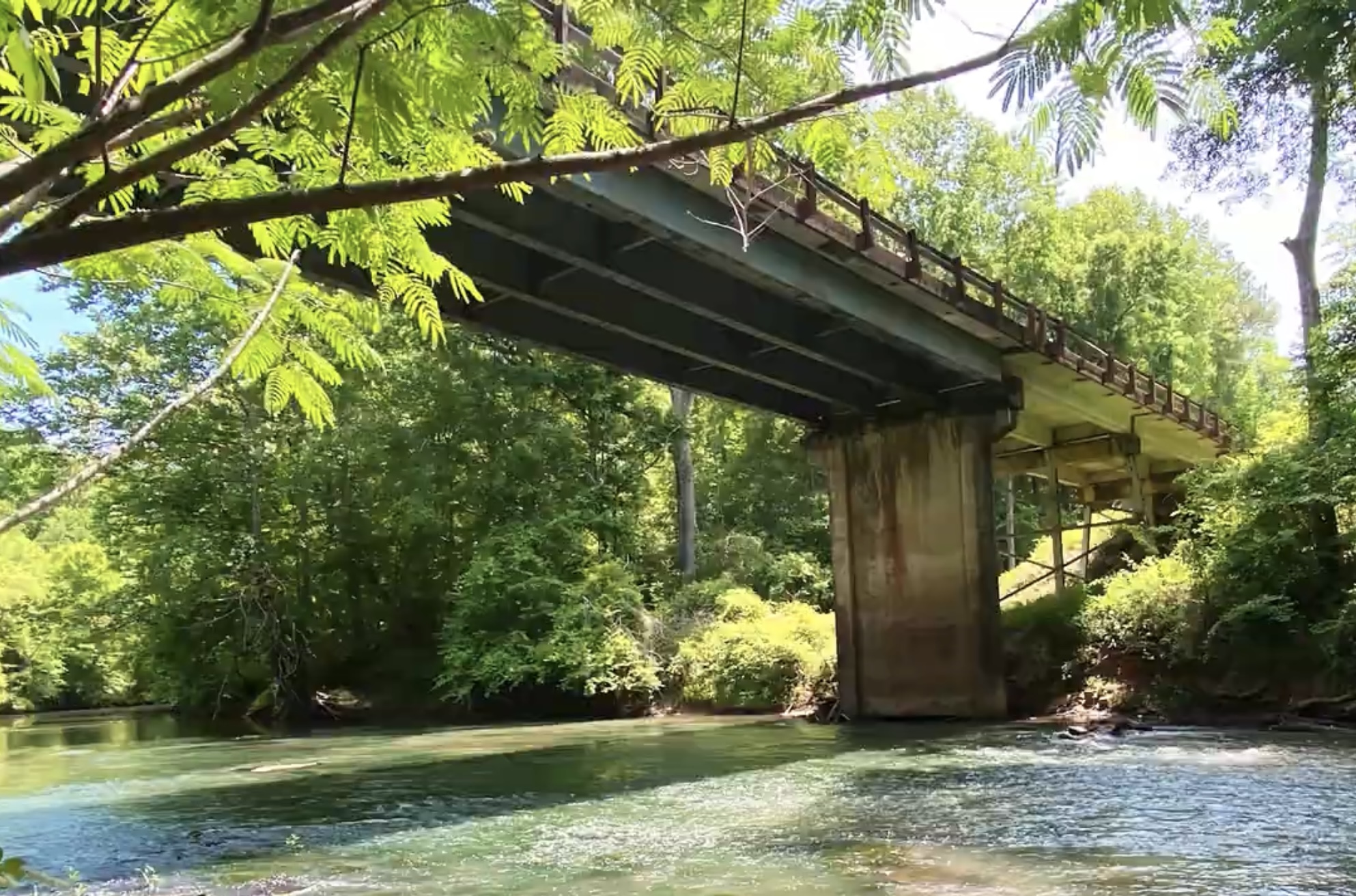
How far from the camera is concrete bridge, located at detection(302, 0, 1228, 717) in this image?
14414mm

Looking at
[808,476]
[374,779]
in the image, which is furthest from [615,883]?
[808,476]

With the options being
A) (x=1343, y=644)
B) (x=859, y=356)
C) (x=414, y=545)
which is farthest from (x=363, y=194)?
(x=414, y=545)

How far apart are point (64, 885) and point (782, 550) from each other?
31.5m

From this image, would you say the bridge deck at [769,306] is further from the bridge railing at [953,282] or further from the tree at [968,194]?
the tree at [968,194]

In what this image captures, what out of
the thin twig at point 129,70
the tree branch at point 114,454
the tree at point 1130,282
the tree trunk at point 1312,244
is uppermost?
the tree at point 1130,282

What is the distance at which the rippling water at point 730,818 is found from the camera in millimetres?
7957

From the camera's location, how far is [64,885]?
816 cm

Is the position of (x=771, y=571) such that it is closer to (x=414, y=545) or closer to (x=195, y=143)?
(x=414, y=545)

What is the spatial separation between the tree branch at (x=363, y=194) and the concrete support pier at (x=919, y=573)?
67.3 feet

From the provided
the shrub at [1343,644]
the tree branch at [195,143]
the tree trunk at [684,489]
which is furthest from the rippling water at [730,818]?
the tree trunk at [684,489]

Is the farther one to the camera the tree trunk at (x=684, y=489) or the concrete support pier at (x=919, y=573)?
the tree trunk at (x=684, y=489)

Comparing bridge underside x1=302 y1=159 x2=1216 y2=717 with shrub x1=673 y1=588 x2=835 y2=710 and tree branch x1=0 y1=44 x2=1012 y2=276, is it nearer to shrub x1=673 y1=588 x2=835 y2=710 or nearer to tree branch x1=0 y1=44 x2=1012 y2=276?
shrub x1=673 y1=588 x2=835 y2=710

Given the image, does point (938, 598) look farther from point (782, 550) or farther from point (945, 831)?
point (782, 550)

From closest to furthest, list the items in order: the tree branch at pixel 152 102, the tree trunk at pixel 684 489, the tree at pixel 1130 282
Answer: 1. the tree branch at pixel 152 102
2. the tree trunk at pixel 684 489
3. the tree at pixel 1130 282
